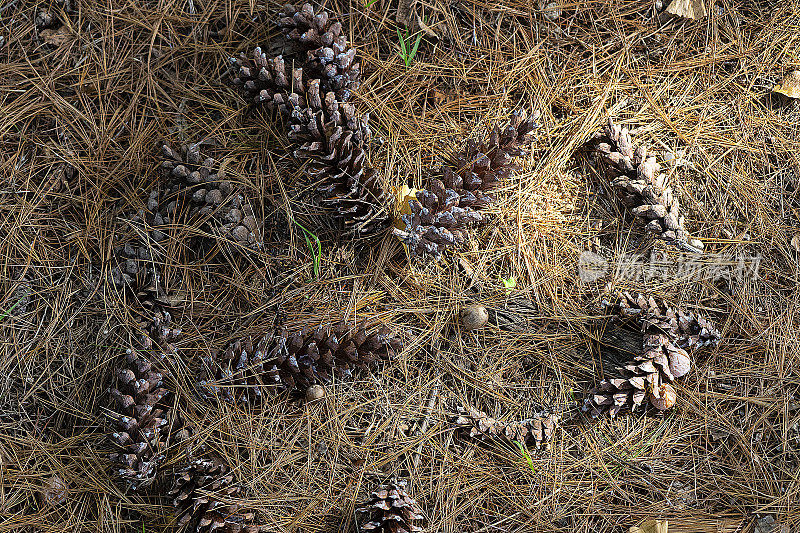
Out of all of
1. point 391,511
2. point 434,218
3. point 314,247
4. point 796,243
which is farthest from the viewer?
point 796,243

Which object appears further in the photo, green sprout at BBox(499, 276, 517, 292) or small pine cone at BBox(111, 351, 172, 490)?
green sprout at BBox(499, 276, 517, 292)

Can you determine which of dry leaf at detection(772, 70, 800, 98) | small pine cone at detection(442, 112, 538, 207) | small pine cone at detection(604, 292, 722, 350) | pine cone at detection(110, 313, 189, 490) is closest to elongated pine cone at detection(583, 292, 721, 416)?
small pine cone at detection(604, 292, 722, 350)

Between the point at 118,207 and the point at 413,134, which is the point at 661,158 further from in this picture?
the point at 118,207

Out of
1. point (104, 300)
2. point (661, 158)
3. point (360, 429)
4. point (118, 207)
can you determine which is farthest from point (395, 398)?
point (661, 158)

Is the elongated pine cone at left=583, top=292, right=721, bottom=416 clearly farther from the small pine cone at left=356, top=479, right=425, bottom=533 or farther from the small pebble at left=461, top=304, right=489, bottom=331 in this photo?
the small pine cone at left=356, top=479, right=425, bottom=533

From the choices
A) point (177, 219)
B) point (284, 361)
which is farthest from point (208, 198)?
point (284, 361)

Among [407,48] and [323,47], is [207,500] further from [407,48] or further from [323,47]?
[407,48]

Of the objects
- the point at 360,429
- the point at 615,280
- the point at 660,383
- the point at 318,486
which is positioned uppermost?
the point at 615,280
